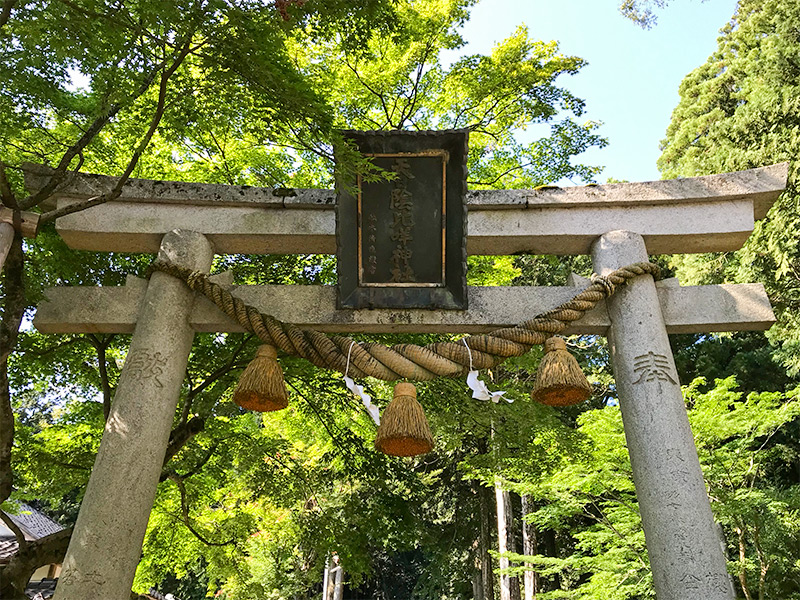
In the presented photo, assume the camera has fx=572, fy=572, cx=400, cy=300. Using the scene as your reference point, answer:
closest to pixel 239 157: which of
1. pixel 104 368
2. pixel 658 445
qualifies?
pixel 104 368

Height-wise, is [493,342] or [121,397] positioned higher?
[493,342]

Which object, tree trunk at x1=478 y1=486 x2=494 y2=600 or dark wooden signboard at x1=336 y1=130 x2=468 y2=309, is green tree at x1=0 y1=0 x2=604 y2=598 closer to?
dark wooden signboard at x1=336 y1=130 x2=468 y2=309

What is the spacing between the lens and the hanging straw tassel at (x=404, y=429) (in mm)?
3088

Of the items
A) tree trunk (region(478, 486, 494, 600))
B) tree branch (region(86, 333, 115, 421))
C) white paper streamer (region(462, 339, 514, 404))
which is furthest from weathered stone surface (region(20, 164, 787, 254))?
tree trunk (region(478, 486, 494, 600))

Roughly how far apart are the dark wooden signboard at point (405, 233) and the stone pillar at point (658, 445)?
3.86ft

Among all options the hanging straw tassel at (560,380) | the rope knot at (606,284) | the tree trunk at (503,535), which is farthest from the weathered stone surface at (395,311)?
the tree trunk at (503,535)

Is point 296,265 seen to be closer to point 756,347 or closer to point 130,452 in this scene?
point 130,452

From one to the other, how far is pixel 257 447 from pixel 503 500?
6848mm

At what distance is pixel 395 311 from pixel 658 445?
195 cm

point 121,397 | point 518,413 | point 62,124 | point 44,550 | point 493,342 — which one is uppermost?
point 62,124

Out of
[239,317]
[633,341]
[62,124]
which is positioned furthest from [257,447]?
[633,341]

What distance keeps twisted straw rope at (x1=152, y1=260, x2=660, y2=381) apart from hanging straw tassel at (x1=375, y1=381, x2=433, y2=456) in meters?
0.27

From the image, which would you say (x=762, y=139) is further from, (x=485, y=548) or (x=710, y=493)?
(x=485, y=548)

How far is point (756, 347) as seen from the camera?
1502cm
